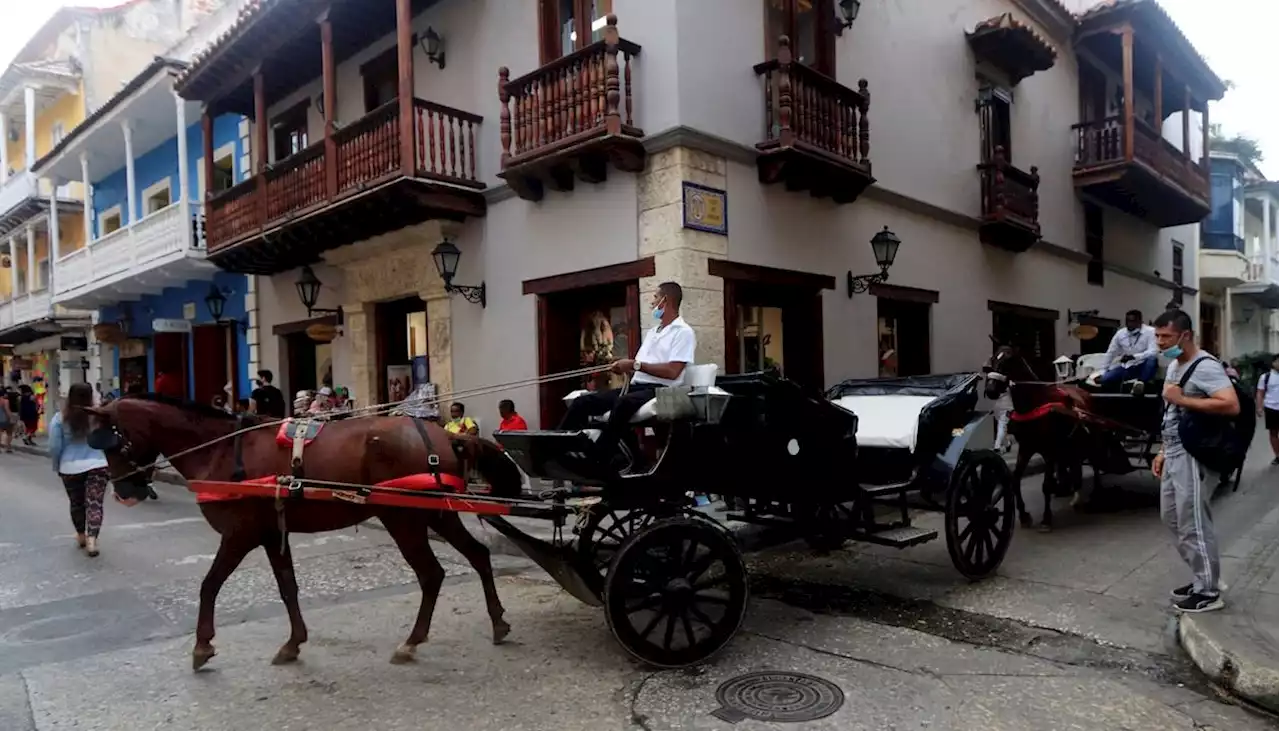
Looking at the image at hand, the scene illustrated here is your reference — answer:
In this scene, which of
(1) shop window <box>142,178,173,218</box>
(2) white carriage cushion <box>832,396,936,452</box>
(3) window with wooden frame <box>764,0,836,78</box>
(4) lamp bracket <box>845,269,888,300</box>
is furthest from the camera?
(1) shop window <box>142,178,173,218</box>

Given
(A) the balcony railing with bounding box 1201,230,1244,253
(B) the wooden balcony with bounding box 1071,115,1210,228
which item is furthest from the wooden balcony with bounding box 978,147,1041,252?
(A) the balcony railing with bounding box 1201,230,1244,253

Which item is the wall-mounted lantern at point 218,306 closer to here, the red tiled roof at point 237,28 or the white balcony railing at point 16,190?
the red tiled roof at point 237,28

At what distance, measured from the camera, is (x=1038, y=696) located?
388 centimetres

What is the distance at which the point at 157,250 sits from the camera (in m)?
16.1

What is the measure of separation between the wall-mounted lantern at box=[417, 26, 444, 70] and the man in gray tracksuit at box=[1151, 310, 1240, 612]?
949 centimetres

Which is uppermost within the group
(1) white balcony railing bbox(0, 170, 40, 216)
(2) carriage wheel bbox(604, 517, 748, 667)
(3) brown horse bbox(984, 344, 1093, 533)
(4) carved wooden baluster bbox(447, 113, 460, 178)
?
(1) white balcony railing bbox(0, 170, 40, 216)

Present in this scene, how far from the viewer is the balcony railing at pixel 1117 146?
1574 cm

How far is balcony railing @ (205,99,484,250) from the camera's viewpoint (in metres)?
10.1

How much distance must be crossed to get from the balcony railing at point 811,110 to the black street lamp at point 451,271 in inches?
161

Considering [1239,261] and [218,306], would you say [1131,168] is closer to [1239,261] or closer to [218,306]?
[1239,261]

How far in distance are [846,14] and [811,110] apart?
1860 millimetres

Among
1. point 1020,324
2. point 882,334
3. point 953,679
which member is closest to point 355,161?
point 882,334

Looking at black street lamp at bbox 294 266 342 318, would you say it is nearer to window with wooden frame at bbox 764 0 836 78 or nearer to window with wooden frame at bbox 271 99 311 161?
window with wooden frame at bbox 271 99 311 161

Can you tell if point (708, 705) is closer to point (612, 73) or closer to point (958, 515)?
point (958, 515)
